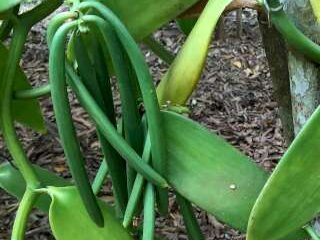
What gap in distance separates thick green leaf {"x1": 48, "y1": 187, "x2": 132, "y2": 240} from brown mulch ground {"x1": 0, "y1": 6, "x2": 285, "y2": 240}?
87cm

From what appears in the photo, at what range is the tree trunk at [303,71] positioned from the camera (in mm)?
615

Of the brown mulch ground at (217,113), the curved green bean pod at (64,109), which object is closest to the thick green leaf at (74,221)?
the curved green bean pod at (64,109)

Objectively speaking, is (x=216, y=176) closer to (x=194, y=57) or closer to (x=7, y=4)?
(x=194, y=57)

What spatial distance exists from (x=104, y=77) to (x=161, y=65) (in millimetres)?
1411

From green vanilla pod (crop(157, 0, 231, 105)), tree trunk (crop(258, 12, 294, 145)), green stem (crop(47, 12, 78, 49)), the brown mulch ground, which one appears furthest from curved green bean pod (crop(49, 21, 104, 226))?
the brown mulch ground

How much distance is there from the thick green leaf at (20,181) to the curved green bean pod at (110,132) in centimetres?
20

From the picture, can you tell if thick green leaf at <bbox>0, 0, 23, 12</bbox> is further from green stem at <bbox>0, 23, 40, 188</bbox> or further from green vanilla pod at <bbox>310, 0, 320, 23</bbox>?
green vanilla pod at <bbox>310, 0, 320, 23</bbox>

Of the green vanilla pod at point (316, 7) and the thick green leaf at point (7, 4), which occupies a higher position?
the thick green leaf at point (7, 4)

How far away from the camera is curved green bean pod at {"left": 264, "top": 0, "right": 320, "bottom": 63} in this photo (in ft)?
1.86

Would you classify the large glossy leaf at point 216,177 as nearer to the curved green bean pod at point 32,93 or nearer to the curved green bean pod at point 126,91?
the curved green bean pod at point 126,91

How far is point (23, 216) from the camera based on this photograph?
2.19 feet

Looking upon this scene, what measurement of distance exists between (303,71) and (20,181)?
0.35 m

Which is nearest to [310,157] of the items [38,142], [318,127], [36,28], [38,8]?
[318,127]

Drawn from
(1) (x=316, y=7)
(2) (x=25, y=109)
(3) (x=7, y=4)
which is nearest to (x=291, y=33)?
(1) (x=316, y=7)
